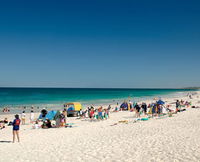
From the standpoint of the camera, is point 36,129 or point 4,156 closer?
point 4,156

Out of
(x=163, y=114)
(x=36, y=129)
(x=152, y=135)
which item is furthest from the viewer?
(x=163, y=114)

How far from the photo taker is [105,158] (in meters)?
6.38

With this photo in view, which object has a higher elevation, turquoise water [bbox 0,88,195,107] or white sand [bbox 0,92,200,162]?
white sand [bbox 0,92,200,162]

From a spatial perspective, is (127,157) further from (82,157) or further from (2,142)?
(2,142)

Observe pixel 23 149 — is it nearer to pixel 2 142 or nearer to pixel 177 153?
pixel 2 142

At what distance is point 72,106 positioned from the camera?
20.9 meters

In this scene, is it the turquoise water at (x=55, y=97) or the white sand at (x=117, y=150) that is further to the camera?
the turquoise water at (x=55, y=97)

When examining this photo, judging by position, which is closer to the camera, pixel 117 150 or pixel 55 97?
pixel 117 150

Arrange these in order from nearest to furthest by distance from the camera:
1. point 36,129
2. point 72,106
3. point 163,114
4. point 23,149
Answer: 1. point 23,149
2. point 36,129
3. point 163,114
4. point 72,106

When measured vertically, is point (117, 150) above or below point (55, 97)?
above

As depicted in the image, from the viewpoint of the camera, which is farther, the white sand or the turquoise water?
the turquoise water

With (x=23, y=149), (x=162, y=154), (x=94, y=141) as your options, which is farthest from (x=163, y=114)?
(x=23, y=149)

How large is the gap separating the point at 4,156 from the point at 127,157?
4375mm

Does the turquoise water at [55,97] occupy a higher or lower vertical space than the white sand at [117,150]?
lower
